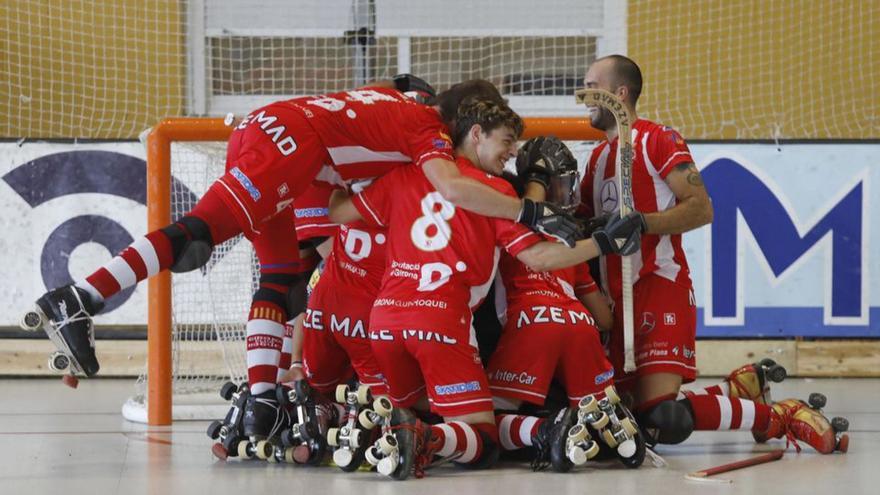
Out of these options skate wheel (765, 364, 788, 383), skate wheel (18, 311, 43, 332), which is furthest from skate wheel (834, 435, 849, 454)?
skate wheel (18, 311, 43, 332)

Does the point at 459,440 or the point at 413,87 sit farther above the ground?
the point at 413,87

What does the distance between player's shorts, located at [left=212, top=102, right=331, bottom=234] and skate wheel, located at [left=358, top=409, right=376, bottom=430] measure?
686 mm

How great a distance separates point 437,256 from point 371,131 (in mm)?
501

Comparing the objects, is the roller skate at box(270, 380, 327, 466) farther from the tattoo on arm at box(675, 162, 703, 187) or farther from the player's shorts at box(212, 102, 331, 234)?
the tattoo on arm at box(675, 162, 703, 187)

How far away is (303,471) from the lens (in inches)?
139

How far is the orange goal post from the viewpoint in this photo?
4.59 metres

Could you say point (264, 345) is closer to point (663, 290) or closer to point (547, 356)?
point (547, 356)

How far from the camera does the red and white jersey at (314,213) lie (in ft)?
13.5

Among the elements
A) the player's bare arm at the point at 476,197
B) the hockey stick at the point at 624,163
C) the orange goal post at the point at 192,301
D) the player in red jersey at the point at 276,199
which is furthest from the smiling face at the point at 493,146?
the orange goal post at the point at 192,301

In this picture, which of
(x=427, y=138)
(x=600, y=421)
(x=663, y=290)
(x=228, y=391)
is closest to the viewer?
(x=600, y=421)

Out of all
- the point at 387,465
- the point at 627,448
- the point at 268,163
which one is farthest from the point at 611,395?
the point at 268,163

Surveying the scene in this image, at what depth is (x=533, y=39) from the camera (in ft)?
25.5

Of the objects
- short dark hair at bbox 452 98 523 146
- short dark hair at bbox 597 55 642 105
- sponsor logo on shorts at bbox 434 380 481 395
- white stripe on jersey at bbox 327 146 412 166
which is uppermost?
short dark hair at bbox 597 55 642 105

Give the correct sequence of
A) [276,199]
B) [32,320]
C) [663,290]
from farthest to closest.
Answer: [663,290]
[276,199]
[32,320]
